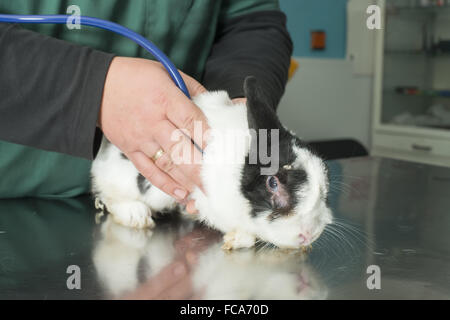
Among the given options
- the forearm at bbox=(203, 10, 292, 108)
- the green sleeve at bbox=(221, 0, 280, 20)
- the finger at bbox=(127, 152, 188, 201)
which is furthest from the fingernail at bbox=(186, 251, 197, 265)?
the green sleeve at bbox=(221, 0, 280, 20)

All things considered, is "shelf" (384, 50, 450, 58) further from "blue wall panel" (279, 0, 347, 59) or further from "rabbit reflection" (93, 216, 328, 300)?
Result: "rabbit reflection" (93, 216, 328, 300)

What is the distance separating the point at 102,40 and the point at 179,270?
0.51m

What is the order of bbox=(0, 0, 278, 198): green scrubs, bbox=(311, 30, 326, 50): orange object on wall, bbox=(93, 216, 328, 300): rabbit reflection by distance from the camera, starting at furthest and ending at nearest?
bbox=(311, 30, 326, 50): orange object on wall < bbox=(0, 0, 278, 198): green scrubs < bbox=(93, 216, 328, 300): rabbit reflection

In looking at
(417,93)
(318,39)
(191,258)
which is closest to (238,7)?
(191,258)

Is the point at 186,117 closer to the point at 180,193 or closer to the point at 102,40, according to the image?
the point at 180,193

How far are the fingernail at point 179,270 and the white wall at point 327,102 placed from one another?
88.4 inches

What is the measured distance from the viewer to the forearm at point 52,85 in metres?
0.68

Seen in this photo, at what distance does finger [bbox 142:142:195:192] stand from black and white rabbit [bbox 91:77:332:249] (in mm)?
22

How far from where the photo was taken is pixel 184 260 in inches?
26.4

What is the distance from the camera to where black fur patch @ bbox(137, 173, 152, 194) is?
0.83 metres

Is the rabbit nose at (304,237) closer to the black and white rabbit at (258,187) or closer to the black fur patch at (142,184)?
the black and white rabbit at (258,187)

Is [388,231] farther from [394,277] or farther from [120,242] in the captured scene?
[120,242]

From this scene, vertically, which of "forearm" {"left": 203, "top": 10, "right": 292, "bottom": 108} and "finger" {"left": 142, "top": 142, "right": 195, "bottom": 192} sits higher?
"forearm" {"left": 203, "top": 10, "right": 292, "bottom": 108}

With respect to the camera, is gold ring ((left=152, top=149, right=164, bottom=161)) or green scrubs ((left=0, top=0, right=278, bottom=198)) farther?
green scrubs ((left=0, top=0, right=278, bottom=198))
